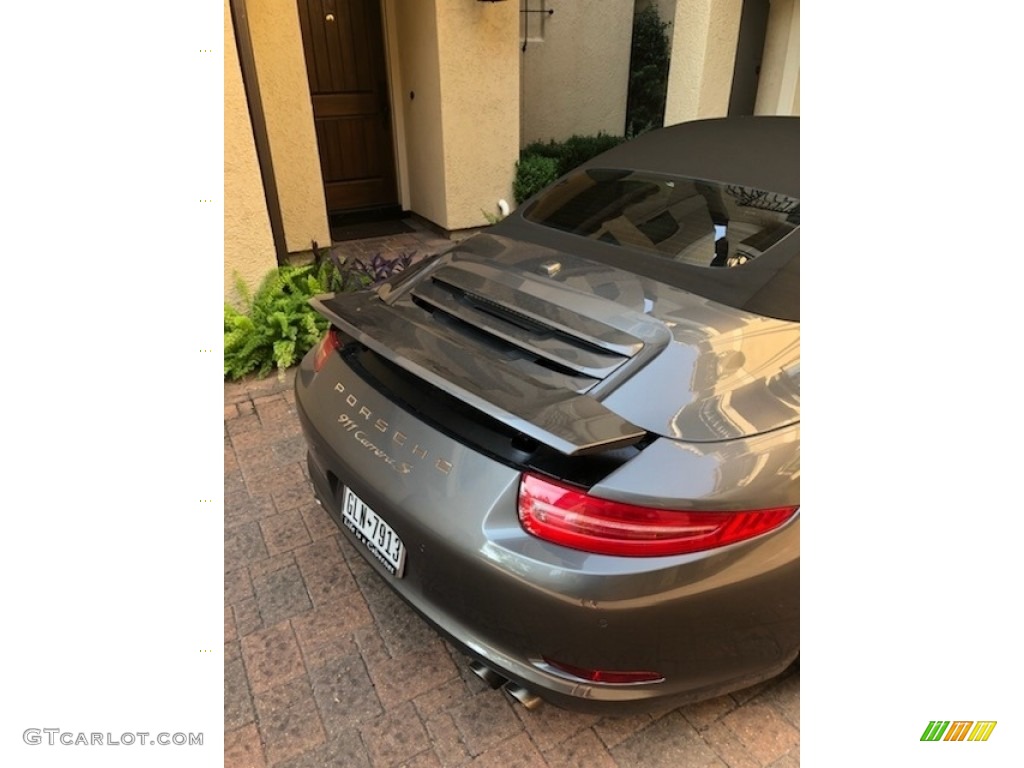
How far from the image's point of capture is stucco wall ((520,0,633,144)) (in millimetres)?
8047

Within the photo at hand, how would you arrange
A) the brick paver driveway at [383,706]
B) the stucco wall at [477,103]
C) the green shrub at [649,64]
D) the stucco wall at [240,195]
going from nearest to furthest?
the brick paver driveway at [383,706], the stucco wall at [240,195], the stucco wall at [477,103], the green shrub at [649,64]

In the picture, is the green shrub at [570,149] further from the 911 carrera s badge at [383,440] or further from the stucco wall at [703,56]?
the 911 carrera s badge at [383,440]

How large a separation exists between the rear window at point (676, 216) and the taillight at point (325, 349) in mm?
994

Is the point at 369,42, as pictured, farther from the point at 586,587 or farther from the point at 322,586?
the point at 586,587

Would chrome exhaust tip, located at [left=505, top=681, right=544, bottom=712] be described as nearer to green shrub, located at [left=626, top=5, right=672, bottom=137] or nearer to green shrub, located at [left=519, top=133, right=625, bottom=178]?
green shrub, located at [left=519, top=133, right=625, bottom=178]

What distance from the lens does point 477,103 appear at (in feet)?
18.8

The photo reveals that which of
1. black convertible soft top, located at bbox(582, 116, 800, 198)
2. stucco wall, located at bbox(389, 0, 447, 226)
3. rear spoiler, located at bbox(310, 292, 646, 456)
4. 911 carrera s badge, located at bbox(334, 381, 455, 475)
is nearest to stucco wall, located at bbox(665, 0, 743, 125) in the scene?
stucco wall, located at bbox(389, 0, 447, 226)

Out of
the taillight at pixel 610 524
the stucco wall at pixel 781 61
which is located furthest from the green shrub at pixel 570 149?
→ the taillight at pixel 610 524

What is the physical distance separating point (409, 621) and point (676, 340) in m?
1.41

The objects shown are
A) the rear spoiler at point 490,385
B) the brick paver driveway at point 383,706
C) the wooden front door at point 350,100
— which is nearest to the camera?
the rear spoiler at point 490,385

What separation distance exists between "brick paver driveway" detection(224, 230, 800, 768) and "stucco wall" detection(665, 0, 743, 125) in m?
5.47
